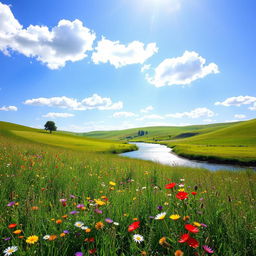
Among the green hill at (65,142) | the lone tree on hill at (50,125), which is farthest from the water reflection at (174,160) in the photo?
the lone tree on hill at (50,125)

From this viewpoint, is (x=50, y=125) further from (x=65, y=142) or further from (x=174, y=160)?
(x=174, y=160)

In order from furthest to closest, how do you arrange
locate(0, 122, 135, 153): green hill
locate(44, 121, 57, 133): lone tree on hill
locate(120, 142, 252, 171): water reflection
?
1. locate(44, 121, 57, 133): lone tree on hill
2. locate(0, 122, 135, 153): green hill
3. locate(120, 142, 252, 171): water reflection

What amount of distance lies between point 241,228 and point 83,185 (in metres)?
3.29

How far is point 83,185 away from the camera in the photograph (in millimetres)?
4055

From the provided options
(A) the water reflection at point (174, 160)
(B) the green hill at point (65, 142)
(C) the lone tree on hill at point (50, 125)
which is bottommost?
(A) the water reflection at point (174, 160)

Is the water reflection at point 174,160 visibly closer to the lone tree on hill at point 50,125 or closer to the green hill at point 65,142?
the green hill at point 65,142

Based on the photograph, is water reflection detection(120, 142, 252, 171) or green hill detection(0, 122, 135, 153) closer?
water reflection detection(120, 142, 252, 171)

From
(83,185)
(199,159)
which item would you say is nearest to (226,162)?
(199,159)

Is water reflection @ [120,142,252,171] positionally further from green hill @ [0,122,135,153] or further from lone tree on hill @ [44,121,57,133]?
lone tree on hill @ [44,121,57,133]

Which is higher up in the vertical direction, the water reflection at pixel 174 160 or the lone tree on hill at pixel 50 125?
the lone tree on hill at pixel 50 125

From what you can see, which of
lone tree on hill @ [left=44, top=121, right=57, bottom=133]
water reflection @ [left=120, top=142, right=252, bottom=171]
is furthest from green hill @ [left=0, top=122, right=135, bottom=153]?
lone tree on hill @ [left=44, top=121, right=57, bottom=133]

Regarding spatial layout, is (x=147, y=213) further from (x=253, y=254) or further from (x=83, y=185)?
(x=83, y=185)

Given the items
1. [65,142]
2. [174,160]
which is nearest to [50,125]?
[65,142]

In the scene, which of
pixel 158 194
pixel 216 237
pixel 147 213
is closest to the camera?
pixel 216 237
